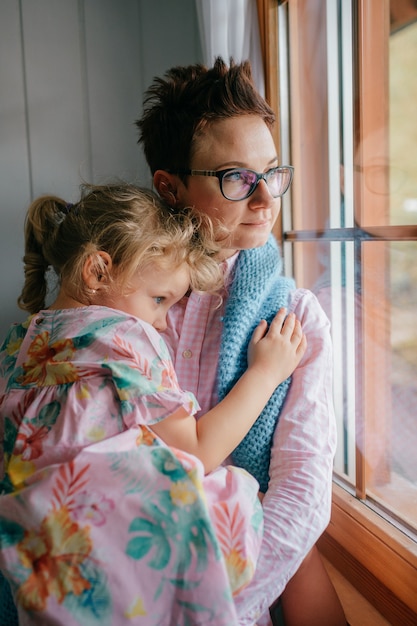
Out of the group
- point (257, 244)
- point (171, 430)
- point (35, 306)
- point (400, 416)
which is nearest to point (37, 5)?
point (35, 306)

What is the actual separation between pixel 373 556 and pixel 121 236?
89 centimetres

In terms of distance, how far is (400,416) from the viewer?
4.19 feet

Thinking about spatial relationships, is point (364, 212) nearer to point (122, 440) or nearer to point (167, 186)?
point (167, 186)

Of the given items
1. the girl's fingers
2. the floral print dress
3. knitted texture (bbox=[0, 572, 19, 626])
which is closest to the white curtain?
the girl's fingers

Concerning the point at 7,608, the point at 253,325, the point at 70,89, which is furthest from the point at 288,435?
the point at 70,89

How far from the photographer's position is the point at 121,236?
108cm

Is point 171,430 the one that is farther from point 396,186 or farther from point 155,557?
point 396,186

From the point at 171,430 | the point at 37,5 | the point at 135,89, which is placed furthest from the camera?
the point at 135,89

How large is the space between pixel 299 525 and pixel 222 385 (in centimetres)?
31

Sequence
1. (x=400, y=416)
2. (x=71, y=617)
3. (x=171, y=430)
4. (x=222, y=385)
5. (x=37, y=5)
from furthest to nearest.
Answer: (x=37, y=5), (x=400, y=416), (x=222, y=385), (x=171, y=430), (x=71, y=617)

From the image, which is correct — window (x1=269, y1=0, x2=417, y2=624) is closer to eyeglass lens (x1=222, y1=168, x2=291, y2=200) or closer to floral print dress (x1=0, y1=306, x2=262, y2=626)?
eyeglass lens (x1=222, y1=168, x2=291, y2=200)

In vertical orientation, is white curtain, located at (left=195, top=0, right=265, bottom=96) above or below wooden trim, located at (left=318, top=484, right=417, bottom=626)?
above

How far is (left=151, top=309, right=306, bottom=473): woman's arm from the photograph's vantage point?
0.96 metres

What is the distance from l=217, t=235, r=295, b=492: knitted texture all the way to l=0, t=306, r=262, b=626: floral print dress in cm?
13
